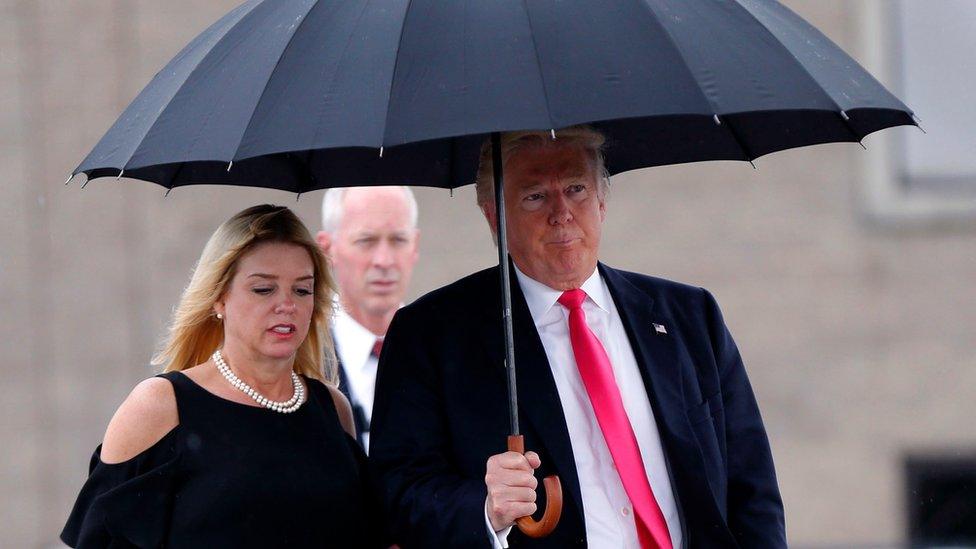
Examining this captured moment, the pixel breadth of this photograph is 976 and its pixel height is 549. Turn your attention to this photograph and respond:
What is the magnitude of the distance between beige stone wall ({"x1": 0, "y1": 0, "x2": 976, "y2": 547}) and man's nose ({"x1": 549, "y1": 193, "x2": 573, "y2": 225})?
4.35m

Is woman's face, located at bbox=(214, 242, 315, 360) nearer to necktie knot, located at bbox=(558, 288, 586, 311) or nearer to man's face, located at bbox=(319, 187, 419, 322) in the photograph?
necktie knot, located at bbox=(558, 288, 586, 311)

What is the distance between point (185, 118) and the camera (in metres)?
2.96

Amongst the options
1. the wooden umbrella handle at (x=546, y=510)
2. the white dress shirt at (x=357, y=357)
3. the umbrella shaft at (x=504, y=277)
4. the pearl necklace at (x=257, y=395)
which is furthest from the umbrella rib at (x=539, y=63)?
the white dress shirt at (x=357, y=357)

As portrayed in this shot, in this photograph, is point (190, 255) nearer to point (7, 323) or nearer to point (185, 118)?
point (7, 323)

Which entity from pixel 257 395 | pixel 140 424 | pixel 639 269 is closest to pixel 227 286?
pixel 257 395

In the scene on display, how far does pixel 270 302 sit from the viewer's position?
352 centimetres

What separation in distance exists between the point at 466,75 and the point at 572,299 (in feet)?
2.69

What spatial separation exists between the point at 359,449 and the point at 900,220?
472cm

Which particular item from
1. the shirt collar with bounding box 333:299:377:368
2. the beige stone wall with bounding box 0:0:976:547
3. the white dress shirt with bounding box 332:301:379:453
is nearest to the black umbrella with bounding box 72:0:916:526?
the white dress shirt with bounding box 332:301:379:453

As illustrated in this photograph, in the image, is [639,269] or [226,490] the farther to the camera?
[639,269]

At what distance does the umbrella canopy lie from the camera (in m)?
2.69

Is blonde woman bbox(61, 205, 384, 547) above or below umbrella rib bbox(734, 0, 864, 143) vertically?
below

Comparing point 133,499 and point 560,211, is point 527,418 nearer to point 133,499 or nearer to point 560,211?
point 560,211

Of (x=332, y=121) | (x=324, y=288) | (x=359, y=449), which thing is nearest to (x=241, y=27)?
(x=332, y=121)
